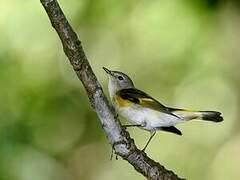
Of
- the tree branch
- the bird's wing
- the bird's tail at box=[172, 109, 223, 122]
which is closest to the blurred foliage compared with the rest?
the bird's wing

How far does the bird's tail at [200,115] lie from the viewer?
3551mm

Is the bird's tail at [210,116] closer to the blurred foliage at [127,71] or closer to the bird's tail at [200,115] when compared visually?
the bird's tail at [200,115]

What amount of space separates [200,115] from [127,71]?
10.0 feet

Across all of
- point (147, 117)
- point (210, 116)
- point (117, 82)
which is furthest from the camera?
point (117, 82)

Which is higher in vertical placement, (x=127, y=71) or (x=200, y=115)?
(x=127, y=71)

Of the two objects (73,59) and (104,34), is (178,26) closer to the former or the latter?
(104,34)

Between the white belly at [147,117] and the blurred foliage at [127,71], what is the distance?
76.8 inches

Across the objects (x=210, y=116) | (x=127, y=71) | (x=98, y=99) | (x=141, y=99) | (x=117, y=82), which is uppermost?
(x=127, y=71)

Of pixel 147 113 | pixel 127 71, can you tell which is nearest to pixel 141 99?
pixel 147 113

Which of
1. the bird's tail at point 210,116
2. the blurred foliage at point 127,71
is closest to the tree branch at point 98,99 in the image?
the bird's tail at point 210,116

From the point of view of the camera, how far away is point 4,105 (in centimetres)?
554

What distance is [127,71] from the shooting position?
6.62 metres

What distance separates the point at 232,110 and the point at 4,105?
2.10 metres

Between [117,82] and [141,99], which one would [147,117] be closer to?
[141,99]
